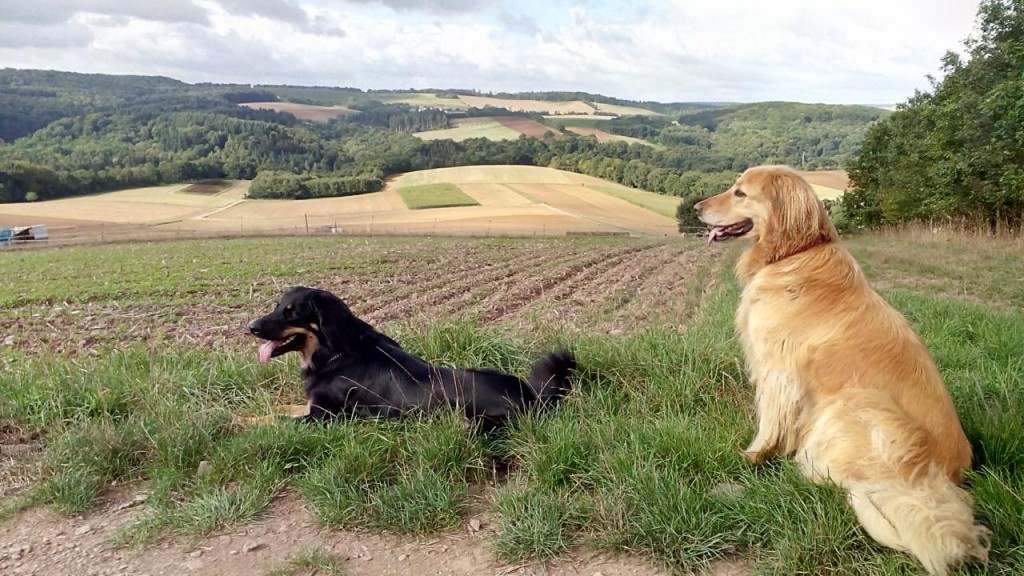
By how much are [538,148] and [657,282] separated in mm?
72845

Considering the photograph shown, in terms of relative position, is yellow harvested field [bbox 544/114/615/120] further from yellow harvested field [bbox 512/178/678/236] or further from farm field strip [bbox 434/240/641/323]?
farm field strip [bbox 434/240/641/323]

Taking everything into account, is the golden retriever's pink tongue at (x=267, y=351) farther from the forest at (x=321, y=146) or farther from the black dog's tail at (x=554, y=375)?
the forest at (x=321, y=146)

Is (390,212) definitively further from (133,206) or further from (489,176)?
(133,206)

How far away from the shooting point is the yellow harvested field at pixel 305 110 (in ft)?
400

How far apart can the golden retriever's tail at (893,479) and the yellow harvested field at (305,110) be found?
127036 millimetres

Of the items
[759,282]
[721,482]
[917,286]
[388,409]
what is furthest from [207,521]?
[917,286]

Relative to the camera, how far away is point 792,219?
13.2 ft

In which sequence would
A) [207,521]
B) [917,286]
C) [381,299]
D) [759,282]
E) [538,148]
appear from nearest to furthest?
[207,521]
[759,282]
[917,286]
[381,299]
[538,148]

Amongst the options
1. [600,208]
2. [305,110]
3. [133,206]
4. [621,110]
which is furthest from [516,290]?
[305,110]

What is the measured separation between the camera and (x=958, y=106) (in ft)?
71.7

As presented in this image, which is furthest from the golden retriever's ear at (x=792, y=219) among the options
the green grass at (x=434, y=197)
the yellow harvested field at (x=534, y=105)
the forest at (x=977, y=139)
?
the yellow harvested field at (x=534, y=105)

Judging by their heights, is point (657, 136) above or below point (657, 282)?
above

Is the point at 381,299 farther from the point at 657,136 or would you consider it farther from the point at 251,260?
the point at 657,136

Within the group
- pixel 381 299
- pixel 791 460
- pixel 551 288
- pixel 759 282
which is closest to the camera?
pixel 791 460
